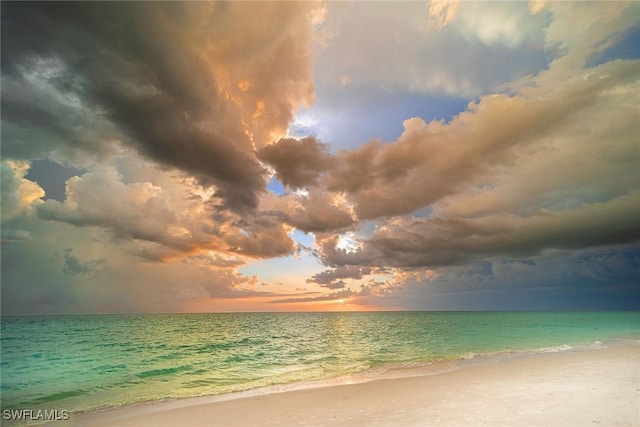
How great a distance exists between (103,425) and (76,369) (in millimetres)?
22322

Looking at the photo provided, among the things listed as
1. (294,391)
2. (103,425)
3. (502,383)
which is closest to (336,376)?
(294,391)

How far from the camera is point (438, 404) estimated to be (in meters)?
11.4

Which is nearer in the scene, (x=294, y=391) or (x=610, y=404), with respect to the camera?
(x=610, y=404)

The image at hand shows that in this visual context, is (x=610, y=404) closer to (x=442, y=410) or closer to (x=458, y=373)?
(x=442, y=410)

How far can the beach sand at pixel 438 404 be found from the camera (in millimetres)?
9578

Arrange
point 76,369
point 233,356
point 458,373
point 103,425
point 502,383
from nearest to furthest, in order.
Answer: point 103,425
point 502,383
point 458,373
point 76,369
point 233,356

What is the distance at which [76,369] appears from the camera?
27.9 meters

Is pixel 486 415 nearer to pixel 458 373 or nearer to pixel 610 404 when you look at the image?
pixel 610 404

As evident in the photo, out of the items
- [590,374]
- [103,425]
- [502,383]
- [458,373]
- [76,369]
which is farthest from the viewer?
[76,369]

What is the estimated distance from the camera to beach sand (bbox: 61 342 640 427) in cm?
958

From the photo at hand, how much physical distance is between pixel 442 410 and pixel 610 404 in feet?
19.1

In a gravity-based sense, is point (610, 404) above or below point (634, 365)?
above

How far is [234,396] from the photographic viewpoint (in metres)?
15.9

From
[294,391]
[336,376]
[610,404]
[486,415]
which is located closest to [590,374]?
[610,404]
